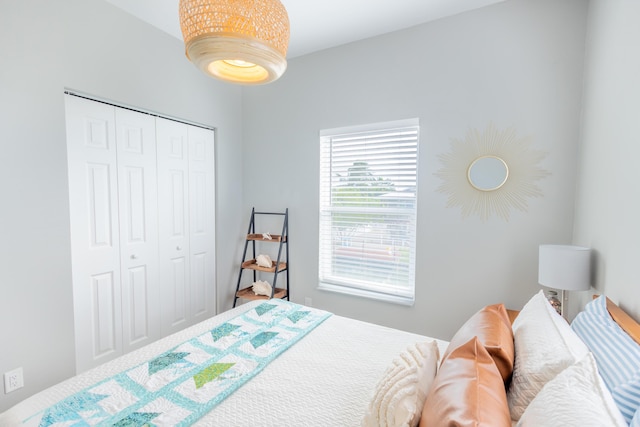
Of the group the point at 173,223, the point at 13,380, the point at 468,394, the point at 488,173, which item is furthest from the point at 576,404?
the point at 173,223

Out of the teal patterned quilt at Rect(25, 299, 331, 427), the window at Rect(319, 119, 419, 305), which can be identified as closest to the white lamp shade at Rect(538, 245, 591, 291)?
the window at Rect(319, 119, 419, 305)

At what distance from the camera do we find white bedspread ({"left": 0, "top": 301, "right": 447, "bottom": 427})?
1.09m

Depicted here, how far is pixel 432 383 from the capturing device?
958 mm

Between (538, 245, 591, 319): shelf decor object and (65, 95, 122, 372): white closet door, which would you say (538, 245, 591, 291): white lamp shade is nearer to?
(538, 245, 591, 319): shelf decor object

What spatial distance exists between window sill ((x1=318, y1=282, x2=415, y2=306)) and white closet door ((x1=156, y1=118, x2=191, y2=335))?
1.33 metres

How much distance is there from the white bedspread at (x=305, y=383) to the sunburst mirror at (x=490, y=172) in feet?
3.67

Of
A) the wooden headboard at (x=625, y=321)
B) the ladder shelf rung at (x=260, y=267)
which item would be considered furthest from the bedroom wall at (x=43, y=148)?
the wooden headboard at (x=625, y=321)

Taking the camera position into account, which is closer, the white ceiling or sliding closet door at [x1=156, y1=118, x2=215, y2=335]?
the white ceiling

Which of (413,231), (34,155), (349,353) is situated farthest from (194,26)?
(413,231)

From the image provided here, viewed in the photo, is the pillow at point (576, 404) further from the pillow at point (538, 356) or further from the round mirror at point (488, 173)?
the round mirror at point (488, 173)

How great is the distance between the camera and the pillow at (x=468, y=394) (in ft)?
2.27

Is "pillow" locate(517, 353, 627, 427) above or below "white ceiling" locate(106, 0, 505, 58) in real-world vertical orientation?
below

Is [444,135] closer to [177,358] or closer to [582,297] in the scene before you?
[582,297]

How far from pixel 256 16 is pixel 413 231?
193 centimetres
